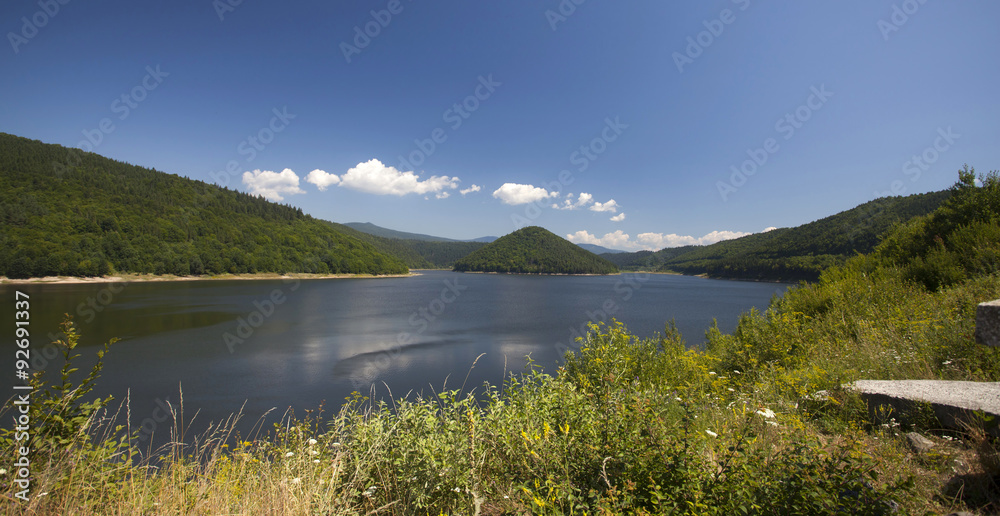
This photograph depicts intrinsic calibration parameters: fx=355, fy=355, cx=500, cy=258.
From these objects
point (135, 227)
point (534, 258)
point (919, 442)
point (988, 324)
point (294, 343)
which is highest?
point (135, 227)

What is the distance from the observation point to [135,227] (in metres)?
65.5

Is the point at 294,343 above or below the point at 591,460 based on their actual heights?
below

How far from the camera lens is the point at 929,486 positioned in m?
2.16

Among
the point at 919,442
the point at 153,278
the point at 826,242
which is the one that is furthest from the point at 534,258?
the point at 919,442

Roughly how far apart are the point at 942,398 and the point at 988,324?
73 centimetres

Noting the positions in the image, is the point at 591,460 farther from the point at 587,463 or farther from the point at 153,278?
the point at 153,278

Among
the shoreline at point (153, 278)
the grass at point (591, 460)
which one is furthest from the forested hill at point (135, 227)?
the grass at point (591, 460)

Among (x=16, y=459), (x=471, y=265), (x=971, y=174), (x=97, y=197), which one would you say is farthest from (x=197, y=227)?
(x=971, y=174)

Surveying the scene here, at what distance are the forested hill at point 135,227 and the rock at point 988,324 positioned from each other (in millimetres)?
78291

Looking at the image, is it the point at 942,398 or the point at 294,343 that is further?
the point at 294,343

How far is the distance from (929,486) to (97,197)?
108667 mm

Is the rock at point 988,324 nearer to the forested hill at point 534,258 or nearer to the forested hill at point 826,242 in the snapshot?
the forested hill at point 826,242

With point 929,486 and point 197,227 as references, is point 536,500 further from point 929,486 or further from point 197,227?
point 197,227

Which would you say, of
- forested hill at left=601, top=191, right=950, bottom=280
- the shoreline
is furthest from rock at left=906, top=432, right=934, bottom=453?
the shoreline
